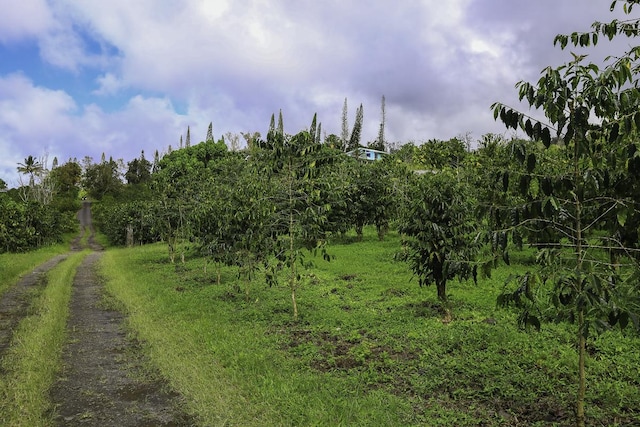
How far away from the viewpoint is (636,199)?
10.6 ft

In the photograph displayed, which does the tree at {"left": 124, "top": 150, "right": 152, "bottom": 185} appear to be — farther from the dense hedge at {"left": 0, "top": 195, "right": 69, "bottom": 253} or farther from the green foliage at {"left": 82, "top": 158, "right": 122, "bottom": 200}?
the dense hedge at {"left": 0, "top": 195, "right": 69, "bottom": 253}

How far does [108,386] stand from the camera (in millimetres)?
5379

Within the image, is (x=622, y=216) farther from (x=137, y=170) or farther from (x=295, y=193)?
(x=137, y=170)

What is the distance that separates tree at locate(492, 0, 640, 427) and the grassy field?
1.66m

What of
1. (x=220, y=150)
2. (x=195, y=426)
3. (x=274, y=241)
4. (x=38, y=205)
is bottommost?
(x=195, y=426)

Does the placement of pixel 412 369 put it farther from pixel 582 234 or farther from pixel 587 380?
pixel 582 234

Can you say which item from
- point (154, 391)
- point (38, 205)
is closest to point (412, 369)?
point (154, 391)

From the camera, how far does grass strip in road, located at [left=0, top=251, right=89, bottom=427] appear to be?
179 inches

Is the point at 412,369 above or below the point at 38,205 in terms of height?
below

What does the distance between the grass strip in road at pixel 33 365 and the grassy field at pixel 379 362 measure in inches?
49.2

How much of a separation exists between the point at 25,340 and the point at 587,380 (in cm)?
782

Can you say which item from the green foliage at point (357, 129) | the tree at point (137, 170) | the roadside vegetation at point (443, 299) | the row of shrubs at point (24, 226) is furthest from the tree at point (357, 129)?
the roadside vegetation at point (443, 299)

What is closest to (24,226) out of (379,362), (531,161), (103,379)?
(103,379)

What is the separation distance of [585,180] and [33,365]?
657 cm
